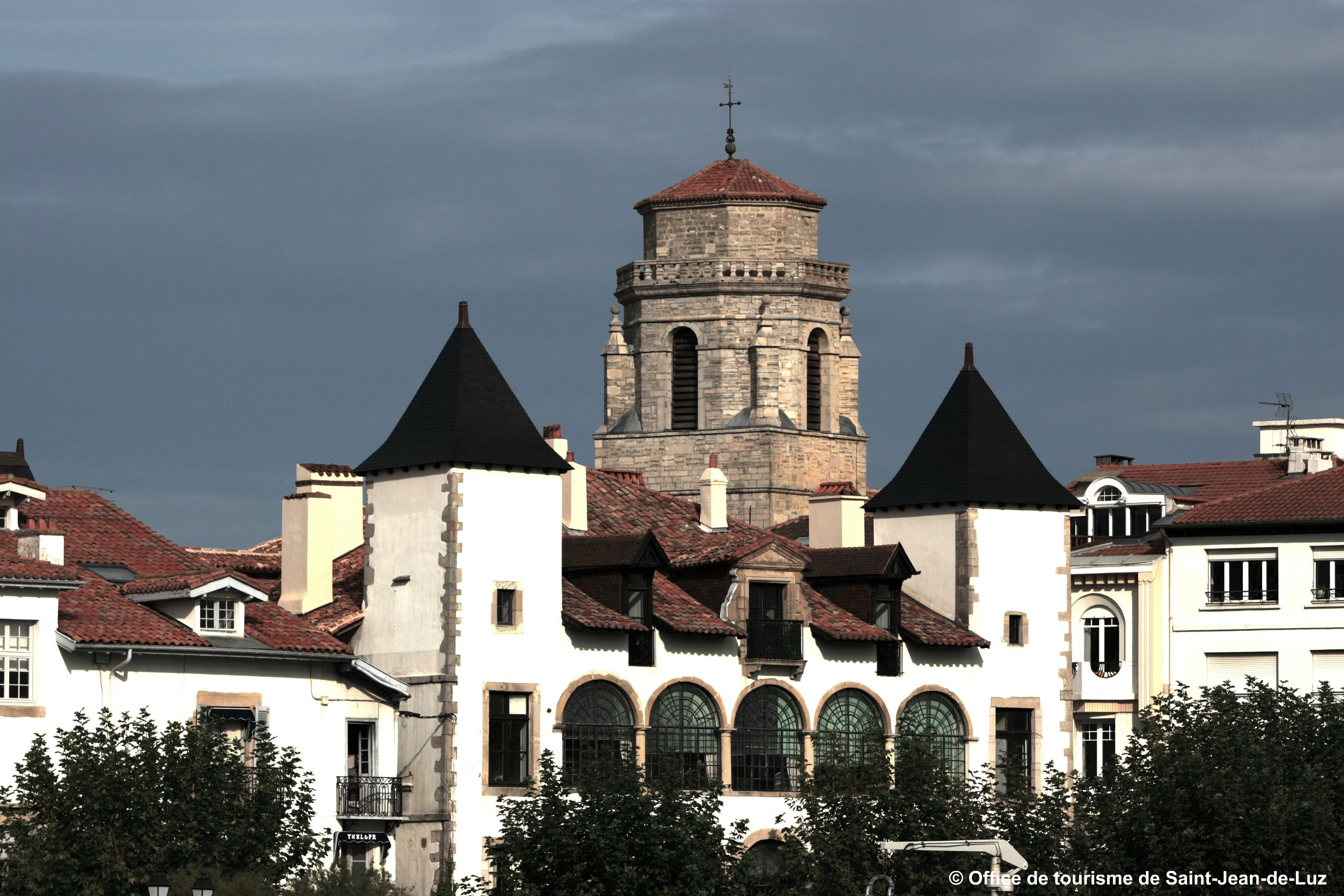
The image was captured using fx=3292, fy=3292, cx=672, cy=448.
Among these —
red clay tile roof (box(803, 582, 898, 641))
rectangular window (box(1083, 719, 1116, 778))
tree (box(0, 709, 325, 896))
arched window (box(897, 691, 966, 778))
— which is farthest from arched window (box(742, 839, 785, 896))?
rectangular window (box(1083, 719, 1116, 778))

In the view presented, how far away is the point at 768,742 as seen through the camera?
242ft

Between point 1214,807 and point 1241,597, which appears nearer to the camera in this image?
point 1214,807

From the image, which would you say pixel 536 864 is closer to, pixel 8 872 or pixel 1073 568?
pixel 8 872

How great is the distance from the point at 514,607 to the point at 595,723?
3161 mm

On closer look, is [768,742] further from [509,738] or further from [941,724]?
[509,738]

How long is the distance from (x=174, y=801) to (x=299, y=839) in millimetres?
2712

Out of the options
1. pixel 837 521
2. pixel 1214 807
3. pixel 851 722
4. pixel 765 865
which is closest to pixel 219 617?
pixel 765 865

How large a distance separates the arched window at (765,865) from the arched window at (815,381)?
63.8m

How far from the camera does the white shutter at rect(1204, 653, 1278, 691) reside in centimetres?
8719

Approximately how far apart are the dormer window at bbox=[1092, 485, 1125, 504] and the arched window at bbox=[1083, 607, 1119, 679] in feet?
16.1

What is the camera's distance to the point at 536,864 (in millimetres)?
62250

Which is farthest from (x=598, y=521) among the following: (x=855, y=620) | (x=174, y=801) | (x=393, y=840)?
(x=174, y=801)

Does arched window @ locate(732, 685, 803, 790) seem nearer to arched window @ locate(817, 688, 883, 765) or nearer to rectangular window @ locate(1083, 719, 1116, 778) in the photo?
arched window @ locate(817, 688, 883, 765)

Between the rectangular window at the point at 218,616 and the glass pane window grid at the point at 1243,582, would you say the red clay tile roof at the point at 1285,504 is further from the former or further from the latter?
the rectangular window at the point at 218,616
